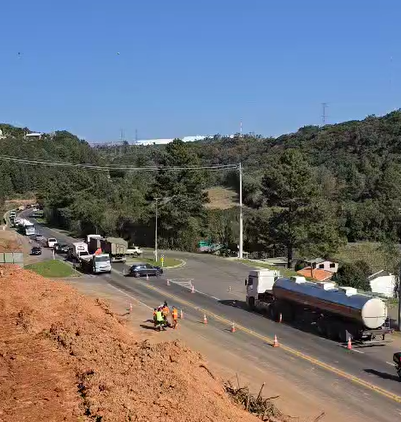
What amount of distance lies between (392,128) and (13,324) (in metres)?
144

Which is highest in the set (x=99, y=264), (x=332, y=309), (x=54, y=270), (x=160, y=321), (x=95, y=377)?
(x=95, y=377)

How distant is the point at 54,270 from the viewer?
58125 mm

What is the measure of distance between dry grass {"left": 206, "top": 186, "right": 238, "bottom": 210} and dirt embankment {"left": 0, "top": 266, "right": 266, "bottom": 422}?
87.9 m

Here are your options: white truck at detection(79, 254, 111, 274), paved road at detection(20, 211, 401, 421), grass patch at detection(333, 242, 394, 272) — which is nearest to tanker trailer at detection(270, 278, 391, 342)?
paved road at detection(20, 211, 401, 421)

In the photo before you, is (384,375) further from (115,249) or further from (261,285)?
(115,249)

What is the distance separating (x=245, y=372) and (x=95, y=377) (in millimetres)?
9504

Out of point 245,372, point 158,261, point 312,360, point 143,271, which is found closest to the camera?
point 245,372

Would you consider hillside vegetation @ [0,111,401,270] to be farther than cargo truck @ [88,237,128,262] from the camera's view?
Yes

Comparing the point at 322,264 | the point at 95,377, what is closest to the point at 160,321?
the point at 95,377

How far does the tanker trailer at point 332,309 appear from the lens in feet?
92.4

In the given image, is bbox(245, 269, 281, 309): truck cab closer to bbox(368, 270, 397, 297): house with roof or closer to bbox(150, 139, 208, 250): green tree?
bbox(368, 270, 397, 297): house with roof

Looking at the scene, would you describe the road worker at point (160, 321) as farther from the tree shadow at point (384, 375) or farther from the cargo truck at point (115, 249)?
the cargo truck at point (115, 249)

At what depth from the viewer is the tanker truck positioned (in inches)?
1113

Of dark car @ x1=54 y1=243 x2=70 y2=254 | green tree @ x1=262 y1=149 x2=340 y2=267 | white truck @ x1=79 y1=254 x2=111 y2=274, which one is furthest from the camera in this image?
Result: dark car @ x1=54 y1=243 x2=70 y2=254
